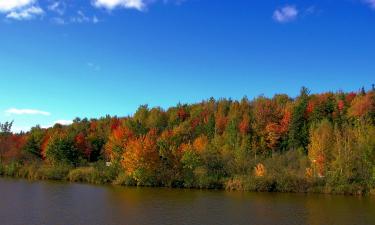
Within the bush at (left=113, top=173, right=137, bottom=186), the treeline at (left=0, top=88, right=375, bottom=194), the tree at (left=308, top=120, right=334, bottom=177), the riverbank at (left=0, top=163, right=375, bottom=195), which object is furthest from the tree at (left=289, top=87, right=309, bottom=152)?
the bush at (left=113, top=173, right=137, bottom=186)

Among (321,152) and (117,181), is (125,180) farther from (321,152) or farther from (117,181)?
(321,152)

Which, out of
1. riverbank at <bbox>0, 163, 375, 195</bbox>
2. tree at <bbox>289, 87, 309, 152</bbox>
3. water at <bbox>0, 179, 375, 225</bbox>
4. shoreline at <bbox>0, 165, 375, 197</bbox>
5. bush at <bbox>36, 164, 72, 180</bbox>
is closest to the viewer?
water at <bbox>0, 179, 375, 225</bbox>

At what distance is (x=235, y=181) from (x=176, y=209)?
26.3 metres

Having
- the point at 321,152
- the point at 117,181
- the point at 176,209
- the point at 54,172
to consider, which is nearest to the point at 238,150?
the point at 321,152

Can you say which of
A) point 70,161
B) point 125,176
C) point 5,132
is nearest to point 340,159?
point 125,176

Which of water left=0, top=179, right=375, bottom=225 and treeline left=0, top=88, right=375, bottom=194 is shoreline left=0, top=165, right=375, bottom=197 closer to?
treeline left=0, top=88, right=375, bottom=194

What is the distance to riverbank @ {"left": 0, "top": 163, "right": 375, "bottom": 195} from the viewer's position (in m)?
65.6

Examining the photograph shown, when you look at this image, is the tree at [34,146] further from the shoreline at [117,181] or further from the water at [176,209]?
the water at [176,209]

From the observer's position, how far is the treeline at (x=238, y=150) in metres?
68.6

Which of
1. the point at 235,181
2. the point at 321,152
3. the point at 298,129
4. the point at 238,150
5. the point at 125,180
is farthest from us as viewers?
the point at 298,129

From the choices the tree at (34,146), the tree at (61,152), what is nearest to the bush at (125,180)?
the tree at (61,152)

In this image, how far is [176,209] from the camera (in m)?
45.4

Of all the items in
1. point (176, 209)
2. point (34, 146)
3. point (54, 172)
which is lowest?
point (176, 209)

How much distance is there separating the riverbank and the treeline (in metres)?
0.15
